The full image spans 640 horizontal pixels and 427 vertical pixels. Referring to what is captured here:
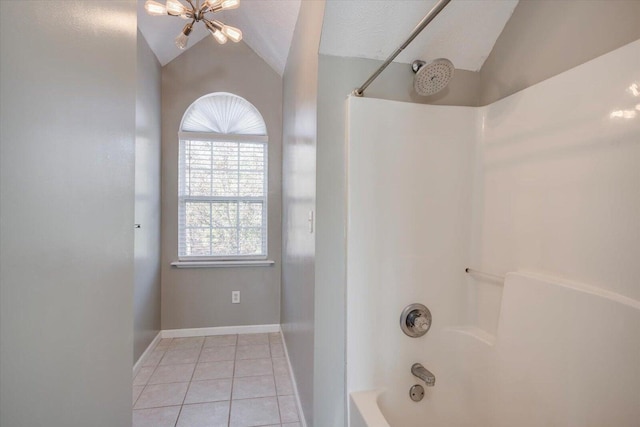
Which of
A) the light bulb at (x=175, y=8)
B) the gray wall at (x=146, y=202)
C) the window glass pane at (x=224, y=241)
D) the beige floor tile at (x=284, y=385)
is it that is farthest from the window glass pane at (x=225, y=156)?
the beige floor tile at (x=284, y=385)

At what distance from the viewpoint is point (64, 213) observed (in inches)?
26.5

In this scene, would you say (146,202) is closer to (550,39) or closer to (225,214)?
(225,214)

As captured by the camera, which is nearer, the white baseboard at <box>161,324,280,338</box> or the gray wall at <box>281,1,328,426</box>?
the gray wall at <box>281,1,328,426</box>

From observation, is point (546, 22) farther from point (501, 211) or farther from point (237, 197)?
point (237, 197)

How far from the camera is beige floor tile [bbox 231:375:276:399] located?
2.04 metres

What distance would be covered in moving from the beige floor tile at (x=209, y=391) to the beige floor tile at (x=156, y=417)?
0.36ft

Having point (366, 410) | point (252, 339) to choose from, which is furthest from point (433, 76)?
point (252, 339)

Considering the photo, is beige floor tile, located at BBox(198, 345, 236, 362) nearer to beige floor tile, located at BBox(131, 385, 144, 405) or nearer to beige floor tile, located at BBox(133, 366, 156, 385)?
beige floor tile, located at BBox(133, 366, 156, 385)

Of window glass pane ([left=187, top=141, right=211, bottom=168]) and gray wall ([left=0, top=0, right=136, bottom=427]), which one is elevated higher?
window glass pane ([left=187, top=141, right=211, bottom=168])

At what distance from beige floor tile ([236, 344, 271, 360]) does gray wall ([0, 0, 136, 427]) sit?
65.7 inches

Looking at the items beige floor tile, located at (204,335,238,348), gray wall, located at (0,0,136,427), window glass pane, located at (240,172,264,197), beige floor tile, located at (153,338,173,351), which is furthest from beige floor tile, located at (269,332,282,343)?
gray wall, located at (0,0,136,427)

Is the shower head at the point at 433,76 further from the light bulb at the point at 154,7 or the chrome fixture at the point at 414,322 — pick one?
the light bulb at the point at 154,7

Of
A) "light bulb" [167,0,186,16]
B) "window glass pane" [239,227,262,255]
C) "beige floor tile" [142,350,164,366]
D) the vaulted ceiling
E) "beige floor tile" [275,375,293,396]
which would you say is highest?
"light bulb" [167,0,186,16]

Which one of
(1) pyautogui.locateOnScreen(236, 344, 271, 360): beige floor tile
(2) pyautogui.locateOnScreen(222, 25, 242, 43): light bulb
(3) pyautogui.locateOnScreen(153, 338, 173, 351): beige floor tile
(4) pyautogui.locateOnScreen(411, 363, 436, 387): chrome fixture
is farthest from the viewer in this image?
(3) pyautogui.locateOnScreen(153, 338, 173, 351): beige floor tile
